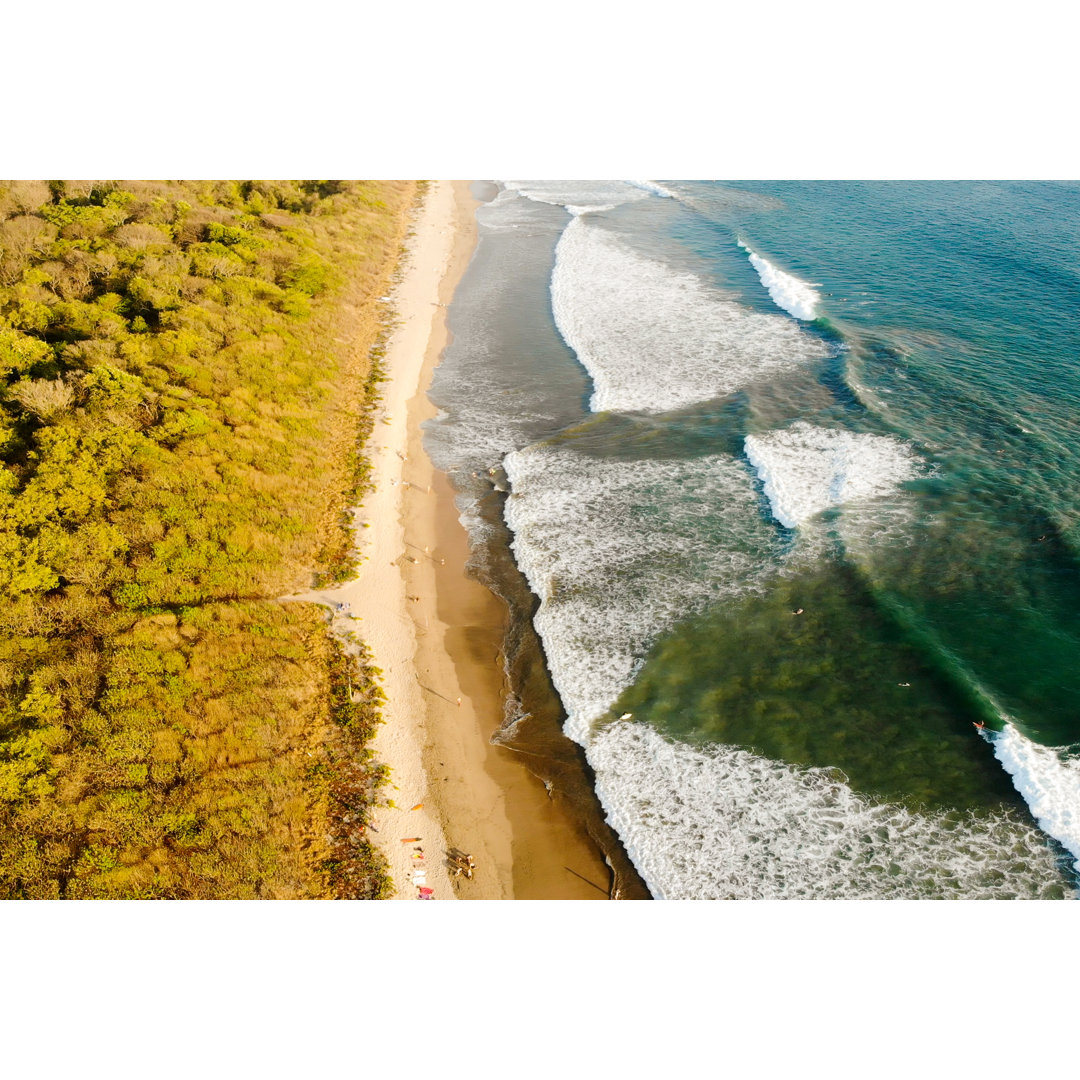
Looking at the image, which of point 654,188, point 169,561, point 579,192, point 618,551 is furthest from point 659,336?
point 579,192

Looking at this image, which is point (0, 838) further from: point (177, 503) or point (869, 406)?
point (869, 406)

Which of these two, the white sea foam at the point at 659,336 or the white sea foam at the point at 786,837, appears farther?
the white sea foam at the point at 659,336

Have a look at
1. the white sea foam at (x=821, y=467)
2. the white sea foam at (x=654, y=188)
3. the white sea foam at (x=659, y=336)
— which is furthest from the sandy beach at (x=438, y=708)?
the white sea foam at (x=654, y=188)

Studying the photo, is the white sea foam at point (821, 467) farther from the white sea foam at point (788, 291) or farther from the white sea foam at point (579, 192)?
the white sea foam at point (579, 192)

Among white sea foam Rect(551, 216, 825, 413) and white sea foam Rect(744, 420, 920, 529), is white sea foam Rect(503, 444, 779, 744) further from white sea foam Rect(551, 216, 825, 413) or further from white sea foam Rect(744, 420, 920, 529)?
white sea foam Rect(551, 216, 825, 413)

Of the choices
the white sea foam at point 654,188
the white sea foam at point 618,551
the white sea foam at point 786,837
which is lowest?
the white sea foam at point 786,837

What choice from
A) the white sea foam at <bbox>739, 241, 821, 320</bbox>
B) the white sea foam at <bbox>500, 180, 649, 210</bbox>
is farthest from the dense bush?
the white sea foam at <bbox>500, 180, 649, 210</bbox>

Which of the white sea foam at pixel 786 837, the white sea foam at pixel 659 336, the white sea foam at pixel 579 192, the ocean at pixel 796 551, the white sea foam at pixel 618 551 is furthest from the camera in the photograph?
the white sea foam at pixel 579 192
